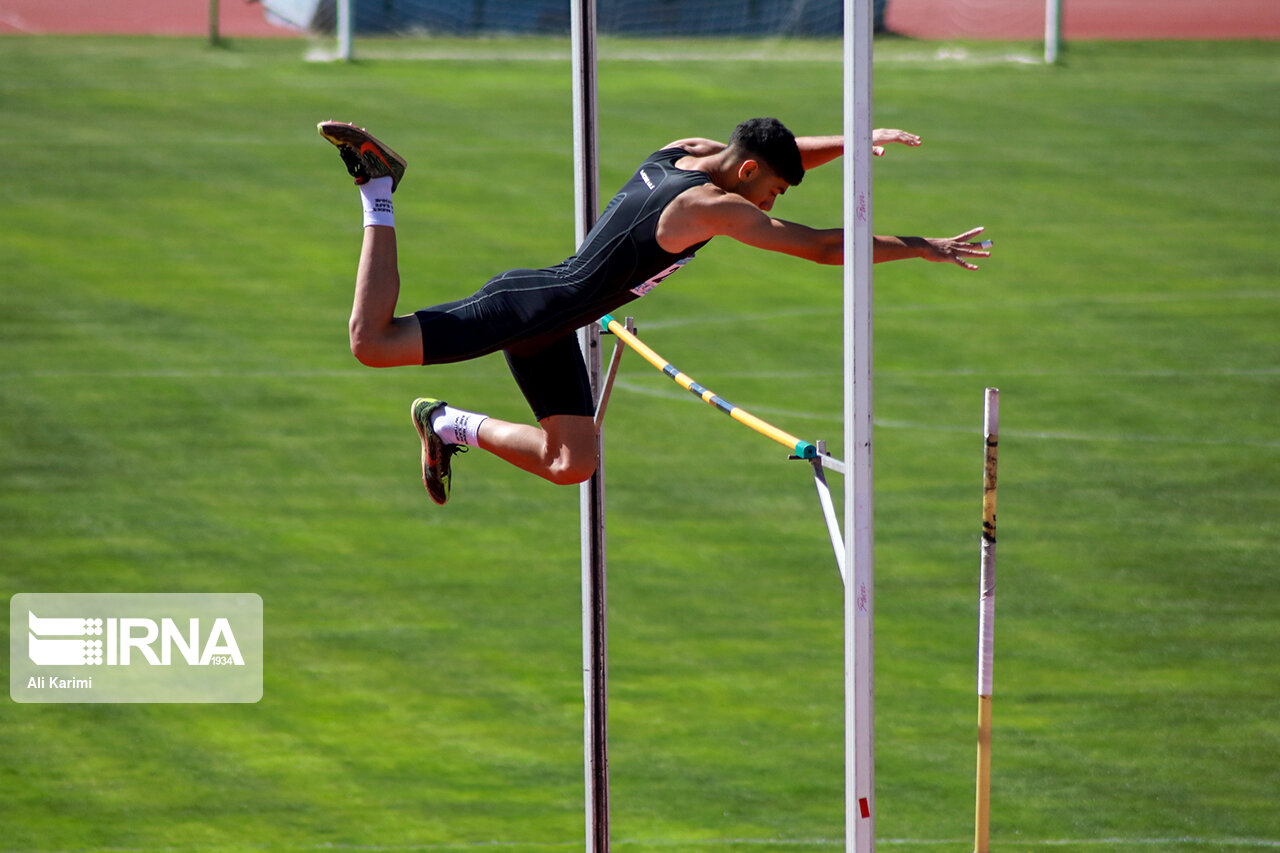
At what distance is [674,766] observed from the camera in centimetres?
915

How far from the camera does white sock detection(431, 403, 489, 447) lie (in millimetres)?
6930

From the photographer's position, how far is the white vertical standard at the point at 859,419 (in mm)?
4945

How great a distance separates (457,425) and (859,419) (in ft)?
7.70

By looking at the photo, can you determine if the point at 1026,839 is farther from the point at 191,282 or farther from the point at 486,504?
the point at 191,282

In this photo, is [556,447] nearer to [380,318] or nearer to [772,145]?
[380,318]

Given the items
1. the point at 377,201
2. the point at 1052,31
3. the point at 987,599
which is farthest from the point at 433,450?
the point at 1052,31

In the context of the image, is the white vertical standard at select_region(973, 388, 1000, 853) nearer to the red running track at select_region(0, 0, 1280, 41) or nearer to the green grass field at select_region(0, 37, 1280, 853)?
the green grass field at select_region(0, 37, 1280, 853)

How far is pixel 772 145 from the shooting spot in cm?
600

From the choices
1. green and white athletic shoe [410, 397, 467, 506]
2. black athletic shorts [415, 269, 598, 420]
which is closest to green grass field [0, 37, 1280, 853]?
green and white athletic shoe [410, 397, 467, 506]

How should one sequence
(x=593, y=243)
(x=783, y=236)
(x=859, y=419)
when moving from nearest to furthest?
(x=859, y=419)
(x=783, y=236)
(x=593, y=243)

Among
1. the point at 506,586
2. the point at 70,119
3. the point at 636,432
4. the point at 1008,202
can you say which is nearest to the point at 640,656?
the point at 506,586

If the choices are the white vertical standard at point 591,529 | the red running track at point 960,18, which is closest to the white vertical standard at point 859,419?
the white vertical standard at point 591,529

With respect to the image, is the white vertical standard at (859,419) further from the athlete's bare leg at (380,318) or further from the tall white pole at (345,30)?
the tall white pole at (345,30)

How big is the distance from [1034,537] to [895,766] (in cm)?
322
